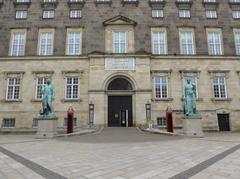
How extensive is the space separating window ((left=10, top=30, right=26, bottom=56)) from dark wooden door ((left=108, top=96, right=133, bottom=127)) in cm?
1310

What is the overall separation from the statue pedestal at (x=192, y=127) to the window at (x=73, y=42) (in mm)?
16076

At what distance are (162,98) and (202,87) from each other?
521 cm

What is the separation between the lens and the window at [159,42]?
27.9 meters

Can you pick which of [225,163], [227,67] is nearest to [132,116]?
[227,67]

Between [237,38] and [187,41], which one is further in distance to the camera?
[237,38]

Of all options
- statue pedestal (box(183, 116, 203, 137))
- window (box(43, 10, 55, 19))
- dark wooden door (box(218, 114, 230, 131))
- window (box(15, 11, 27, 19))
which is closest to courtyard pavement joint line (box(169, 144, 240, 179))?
statue pedestal (box(183, 116, 203, 137))

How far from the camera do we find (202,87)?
2673 centimetres

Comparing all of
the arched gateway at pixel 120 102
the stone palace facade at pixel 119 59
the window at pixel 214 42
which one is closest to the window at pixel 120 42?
the stone palace facade at pixel 119 59

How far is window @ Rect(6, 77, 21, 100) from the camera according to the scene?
2658 centimetres

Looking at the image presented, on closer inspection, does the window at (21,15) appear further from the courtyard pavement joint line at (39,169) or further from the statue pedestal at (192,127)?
the courtyard pavement joint line at (39,169)

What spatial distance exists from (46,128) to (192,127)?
12.2 m

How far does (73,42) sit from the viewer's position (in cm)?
2809

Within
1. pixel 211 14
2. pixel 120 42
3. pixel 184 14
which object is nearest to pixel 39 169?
pixel 120 42

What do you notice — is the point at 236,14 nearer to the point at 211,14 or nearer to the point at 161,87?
the point at 211,14
